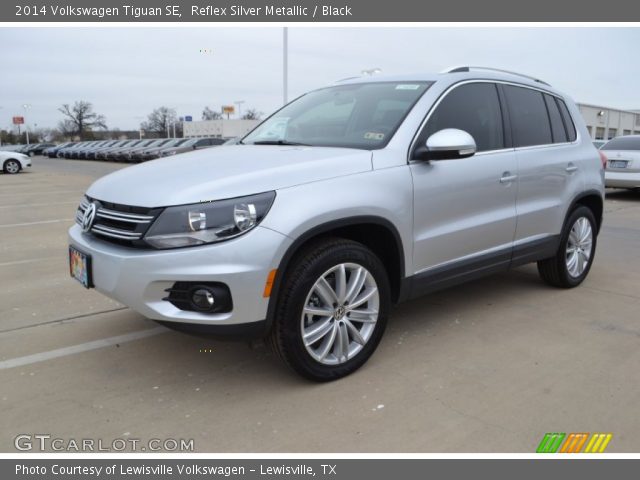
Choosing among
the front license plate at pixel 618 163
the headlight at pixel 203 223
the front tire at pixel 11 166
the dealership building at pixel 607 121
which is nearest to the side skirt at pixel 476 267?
the headlight at pixel 203 223

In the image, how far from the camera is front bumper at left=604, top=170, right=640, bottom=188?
12.2m

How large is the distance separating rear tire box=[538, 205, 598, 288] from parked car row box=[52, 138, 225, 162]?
71.9 ft

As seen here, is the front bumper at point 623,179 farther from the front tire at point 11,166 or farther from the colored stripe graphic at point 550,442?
the front tire at point 11,166

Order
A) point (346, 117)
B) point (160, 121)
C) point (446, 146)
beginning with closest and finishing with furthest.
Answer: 1. point (446, 146)
2. point (346, 117)
3. point (160, 121)

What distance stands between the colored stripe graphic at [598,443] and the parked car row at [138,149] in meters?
24.1

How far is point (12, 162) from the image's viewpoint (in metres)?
23.6

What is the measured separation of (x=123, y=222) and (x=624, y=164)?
490 inches

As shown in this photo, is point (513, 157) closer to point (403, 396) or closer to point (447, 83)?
point (447, 83)

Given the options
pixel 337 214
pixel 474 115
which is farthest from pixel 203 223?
pixel 474 115

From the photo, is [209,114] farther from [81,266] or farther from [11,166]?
[81,266]

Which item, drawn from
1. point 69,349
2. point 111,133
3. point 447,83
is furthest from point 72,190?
point 111,133

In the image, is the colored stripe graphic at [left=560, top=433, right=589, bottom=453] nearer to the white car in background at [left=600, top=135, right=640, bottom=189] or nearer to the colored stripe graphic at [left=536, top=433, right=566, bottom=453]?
the colored stripe graphic at [left=536, top=433, right=566, bottom=453]

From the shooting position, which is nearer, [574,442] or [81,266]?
[574,442]

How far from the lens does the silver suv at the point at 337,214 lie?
8.95 ft
